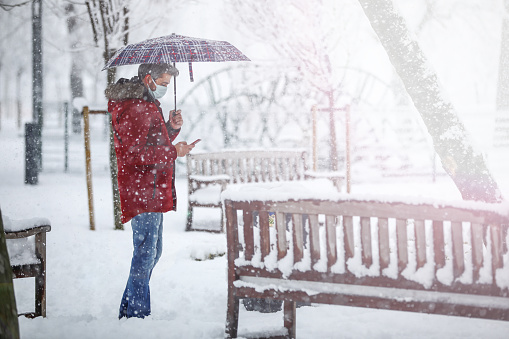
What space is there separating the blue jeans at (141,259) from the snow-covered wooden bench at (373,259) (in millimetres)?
679

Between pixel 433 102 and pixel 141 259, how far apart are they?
2.86 meters

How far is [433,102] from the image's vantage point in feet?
14.2

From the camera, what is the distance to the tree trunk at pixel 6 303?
2.22 m

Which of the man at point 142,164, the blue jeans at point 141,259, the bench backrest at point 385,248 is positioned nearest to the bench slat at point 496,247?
the bench backrest at point 385,248

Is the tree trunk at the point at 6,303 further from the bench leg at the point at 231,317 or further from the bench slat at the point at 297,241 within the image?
the bench slat at the point at 297,241

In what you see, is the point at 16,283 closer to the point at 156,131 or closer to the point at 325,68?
the point at 156,131

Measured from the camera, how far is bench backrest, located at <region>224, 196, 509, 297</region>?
2.73 m

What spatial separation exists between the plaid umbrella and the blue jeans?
125 cm

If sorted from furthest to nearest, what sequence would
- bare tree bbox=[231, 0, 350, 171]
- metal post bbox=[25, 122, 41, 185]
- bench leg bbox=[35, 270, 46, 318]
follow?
metal post bbox=[25, 122, 41, 185] < bare tree bbox=[231, 0, 350, 171] < bench leg bbox=[35, 270, 46, 318]

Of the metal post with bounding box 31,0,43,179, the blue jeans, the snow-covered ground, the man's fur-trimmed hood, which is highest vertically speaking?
the metal post with bounding box 31,0,43,179

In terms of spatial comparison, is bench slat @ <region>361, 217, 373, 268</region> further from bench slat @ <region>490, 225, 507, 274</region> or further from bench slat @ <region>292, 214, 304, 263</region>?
bench slat @ <region>490, 225, 507, 274</region>

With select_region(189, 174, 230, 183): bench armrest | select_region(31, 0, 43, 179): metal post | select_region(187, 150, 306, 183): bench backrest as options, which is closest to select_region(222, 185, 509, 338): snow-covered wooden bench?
select_region(189, 174, 230, 183): bench armrest

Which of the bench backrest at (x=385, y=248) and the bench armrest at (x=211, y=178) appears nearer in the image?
the bench backrest at (x=385, y=248)

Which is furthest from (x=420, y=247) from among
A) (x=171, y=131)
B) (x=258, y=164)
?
(x=258, y=164)
